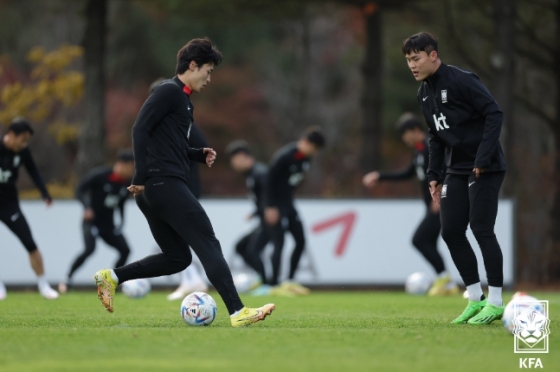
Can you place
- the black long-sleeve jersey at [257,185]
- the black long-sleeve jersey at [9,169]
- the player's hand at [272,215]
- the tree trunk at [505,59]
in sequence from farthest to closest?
1. the tree trunk at [505,59]
2. the black long-sleeve jersey at [257,185]
3. the player's hand at [272,215]
4. the black long-sleeve jersey at [9,169]

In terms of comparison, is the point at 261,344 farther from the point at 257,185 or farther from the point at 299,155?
the point at 257,185

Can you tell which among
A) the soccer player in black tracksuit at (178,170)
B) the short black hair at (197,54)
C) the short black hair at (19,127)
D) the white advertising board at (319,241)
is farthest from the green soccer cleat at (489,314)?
the white advertising board at (319,241)

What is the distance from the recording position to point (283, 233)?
15484 mm

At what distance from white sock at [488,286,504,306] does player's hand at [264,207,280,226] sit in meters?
7.42

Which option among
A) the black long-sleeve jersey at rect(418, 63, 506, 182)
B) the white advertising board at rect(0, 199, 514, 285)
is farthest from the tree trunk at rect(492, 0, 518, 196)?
the black long-sleeve jersey at rect(418, 63, 506, 182)

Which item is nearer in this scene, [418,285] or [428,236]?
[428,236]

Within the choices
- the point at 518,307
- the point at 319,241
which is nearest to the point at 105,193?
the point at 319,241

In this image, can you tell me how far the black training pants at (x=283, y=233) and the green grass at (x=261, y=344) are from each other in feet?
18.5

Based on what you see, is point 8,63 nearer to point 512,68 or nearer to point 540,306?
point 512,68

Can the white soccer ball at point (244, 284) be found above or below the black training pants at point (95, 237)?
below

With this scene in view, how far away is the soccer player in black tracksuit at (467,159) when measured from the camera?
807cm

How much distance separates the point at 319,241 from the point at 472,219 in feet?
32.1

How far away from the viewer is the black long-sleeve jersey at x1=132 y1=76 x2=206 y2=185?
7719mm

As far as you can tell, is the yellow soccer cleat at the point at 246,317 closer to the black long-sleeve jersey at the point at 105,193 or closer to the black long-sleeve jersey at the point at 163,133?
the black long-sleeve jersey at the point at 163,133
